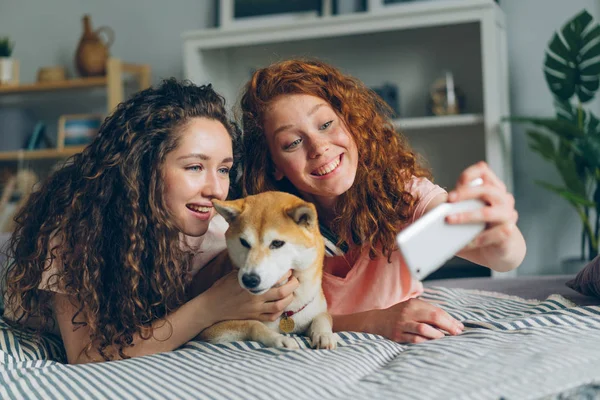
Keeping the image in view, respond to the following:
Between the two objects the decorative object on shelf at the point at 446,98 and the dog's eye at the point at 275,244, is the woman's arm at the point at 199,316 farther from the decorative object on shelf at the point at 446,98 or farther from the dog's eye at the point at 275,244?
the decorative object on shelf at the point at 446,98

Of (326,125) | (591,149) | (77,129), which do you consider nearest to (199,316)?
(326,125)

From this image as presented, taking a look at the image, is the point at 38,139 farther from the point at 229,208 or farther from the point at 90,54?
the point at 229,208

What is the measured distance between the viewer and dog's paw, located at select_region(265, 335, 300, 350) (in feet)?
3.58

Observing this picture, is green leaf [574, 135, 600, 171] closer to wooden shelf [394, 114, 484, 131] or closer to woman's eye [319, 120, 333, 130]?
wooden shelf [394, 114, 484, 131]

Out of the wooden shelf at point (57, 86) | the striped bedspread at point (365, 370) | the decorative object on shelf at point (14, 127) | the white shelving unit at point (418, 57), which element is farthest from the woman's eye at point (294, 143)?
the decorative object on shelf at point (14, 127)

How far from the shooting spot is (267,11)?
312 centimetres

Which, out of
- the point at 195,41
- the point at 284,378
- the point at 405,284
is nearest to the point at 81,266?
the point at 284,378

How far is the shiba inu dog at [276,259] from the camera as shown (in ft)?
3.46

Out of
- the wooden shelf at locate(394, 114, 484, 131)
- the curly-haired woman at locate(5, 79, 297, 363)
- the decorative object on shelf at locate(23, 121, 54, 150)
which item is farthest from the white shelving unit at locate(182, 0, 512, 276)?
the curly-haired woman at locate(5, 79, 297, 363)

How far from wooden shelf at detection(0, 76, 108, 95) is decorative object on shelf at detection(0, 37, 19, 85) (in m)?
0.07

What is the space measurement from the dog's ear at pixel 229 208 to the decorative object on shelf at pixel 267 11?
207cm

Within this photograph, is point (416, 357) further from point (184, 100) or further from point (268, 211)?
point (184, 100)

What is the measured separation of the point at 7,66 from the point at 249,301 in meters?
2.93

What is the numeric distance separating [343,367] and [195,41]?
2.42m
